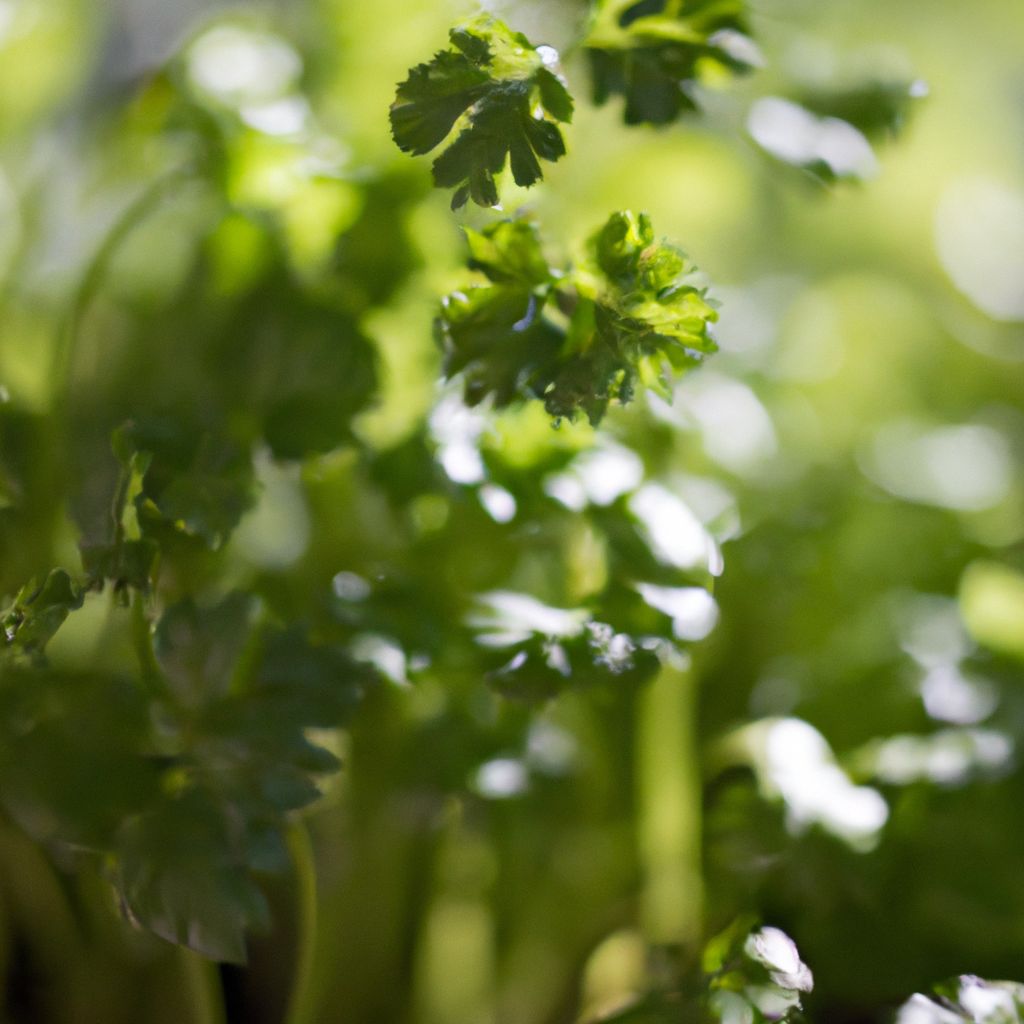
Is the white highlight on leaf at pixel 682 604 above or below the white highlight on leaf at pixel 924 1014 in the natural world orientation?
above

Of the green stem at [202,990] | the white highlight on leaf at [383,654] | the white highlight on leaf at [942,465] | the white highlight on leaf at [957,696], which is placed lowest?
the green stem at [202,990]

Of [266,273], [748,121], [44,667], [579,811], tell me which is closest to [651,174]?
[748,121]

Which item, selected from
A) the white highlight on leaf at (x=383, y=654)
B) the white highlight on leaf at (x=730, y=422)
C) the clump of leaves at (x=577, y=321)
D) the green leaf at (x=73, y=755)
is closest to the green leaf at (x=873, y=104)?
the white highlight on leaf at (x=730, y=422)

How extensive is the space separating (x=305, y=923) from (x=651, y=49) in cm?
41

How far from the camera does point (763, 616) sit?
26.7 inches

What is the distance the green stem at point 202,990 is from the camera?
1.61 feet

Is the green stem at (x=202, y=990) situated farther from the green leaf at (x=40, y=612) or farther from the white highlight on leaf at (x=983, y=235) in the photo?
the white highlight on leaf at (x=983, y=235)

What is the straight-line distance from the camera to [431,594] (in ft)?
1.67

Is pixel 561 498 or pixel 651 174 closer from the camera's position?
pixel 561 498

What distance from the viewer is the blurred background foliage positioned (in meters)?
0.42

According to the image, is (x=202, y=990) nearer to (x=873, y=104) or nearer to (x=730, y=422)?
(x=730, y=422)

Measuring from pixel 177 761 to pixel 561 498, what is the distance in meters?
0.20

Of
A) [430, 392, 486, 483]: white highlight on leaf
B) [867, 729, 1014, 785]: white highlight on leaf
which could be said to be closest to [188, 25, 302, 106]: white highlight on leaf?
[430, 392, 486, 483]: white highlight on leaf

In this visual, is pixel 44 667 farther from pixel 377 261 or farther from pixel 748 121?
pixel 748 121
